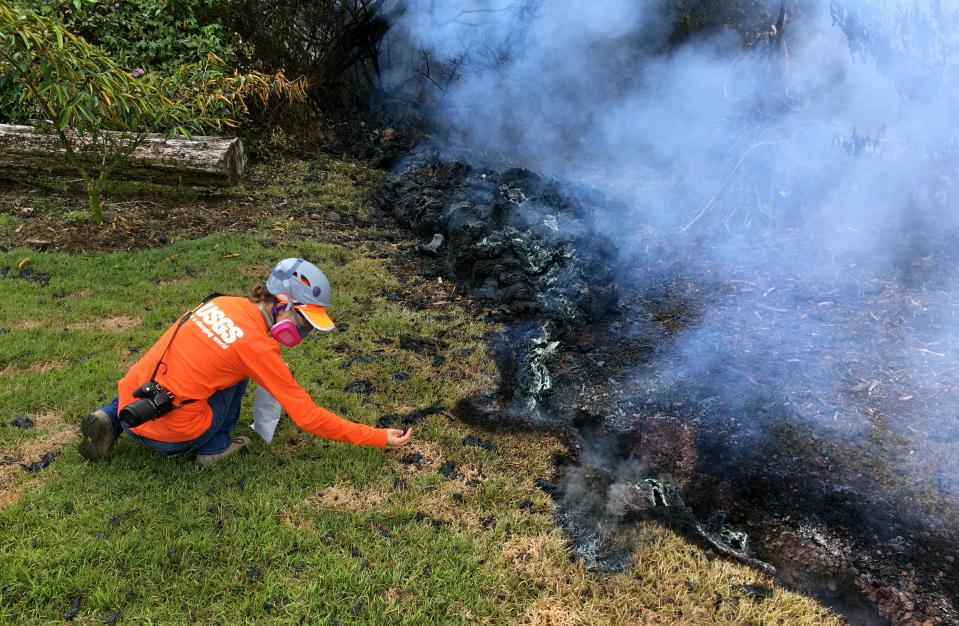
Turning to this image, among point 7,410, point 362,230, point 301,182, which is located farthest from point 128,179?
point 7,410

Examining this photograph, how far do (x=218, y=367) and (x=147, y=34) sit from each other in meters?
Result: 6.82

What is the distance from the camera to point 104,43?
739 cm

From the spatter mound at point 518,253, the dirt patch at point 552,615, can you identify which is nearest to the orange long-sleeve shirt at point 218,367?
the dirt patch at point 552,615

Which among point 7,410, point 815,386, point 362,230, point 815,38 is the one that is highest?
point 815,38

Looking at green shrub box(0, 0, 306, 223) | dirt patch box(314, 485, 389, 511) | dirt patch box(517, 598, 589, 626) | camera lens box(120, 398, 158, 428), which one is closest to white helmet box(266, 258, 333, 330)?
camera lens box(120, 398, 158, 428)

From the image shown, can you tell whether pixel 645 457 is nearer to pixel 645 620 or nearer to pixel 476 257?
pixel 645 620

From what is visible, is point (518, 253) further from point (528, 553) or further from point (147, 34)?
point (147, 34)

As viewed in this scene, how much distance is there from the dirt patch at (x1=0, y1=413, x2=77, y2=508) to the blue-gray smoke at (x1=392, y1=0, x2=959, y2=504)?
141 inches

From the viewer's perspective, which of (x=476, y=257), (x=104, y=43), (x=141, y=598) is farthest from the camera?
(x=104, y=43)

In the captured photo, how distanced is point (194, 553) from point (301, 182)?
567 centimetres

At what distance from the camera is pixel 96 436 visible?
286 centimetres

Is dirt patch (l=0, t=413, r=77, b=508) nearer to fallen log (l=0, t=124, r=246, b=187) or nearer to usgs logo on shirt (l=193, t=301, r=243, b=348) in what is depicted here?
usgs logo on shirt (l=193, t=301, r=243, b=348)

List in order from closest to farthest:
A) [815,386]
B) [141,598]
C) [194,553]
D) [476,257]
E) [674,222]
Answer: [141,598]
[194,553]
[815,386]
[476,257]
[674,222]

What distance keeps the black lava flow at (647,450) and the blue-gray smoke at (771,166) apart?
0.29m
